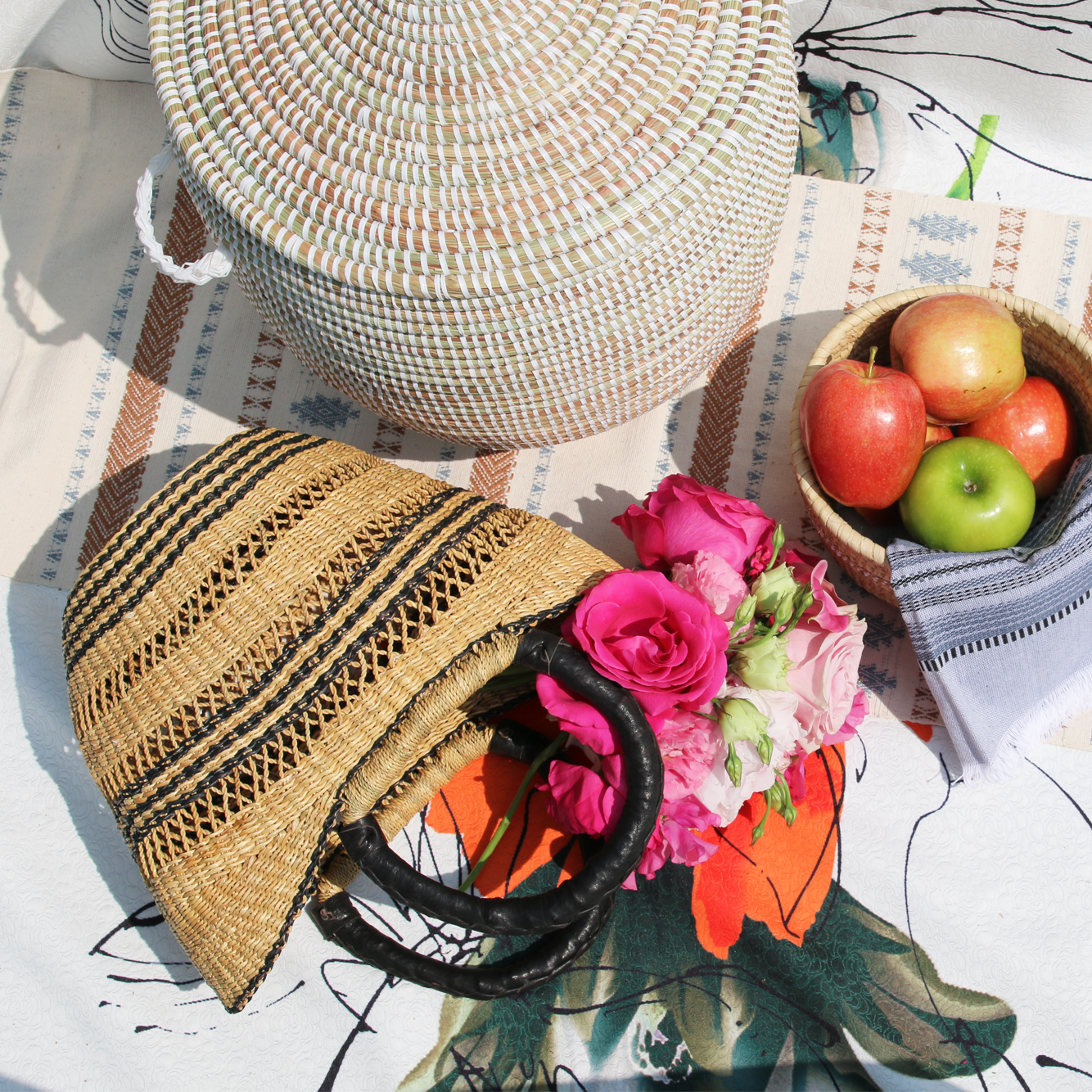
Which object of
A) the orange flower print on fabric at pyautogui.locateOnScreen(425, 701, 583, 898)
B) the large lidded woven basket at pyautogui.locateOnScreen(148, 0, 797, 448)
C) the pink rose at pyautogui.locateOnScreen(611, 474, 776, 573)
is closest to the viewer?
the large lidded woven basket at pyautogui.locateOnScreen(148, 0, 797, 448)

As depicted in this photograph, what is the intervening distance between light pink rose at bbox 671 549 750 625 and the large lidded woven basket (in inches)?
5.5

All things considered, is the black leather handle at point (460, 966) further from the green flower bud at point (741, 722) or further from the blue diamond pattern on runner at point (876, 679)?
the blue diamond pattern on runner at point (876, 679)

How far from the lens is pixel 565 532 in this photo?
0.56m

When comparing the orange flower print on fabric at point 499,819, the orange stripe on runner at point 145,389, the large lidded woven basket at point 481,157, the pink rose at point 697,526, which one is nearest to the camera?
the large lidded woven basket at point 481,157

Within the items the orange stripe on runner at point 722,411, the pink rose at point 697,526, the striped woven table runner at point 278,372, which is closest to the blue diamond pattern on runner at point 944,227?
the striped woven table runner at point 278,372

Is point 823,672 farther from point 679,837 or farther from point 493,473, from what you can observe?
point 493,473

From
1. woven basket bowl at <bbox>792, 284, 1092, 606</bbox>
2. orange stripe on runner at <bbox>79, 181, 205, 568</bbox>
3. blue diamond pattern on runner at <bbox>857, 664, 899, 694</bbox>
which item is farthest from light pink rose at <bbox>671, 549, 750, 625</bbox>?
orange stripe on runner at <bbox>79, 181, 205, 568</bbox>

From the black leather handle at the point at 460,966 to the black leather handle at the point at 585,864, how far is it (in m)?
0.04

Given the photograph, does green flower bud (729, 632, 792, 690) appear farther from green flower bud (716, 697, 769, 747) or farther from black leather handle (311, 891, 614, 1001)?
black leather handle (311, 891, 614, 1001)

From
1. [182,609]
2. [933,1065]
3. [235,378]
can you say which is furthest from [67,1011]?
[933,1065]

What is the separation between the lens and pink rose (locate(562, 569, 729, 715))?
48 cm

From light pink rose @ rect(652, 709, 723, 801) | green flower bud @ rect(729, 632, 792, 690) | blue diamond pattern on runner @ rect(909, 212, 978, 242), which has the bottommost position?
light pink rose @ rect(652, 709, 723, 801)

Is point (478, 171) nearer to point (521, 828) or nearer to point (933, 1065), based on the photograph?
point (521, 828)

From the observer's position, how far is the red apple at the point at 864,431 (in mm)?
559
